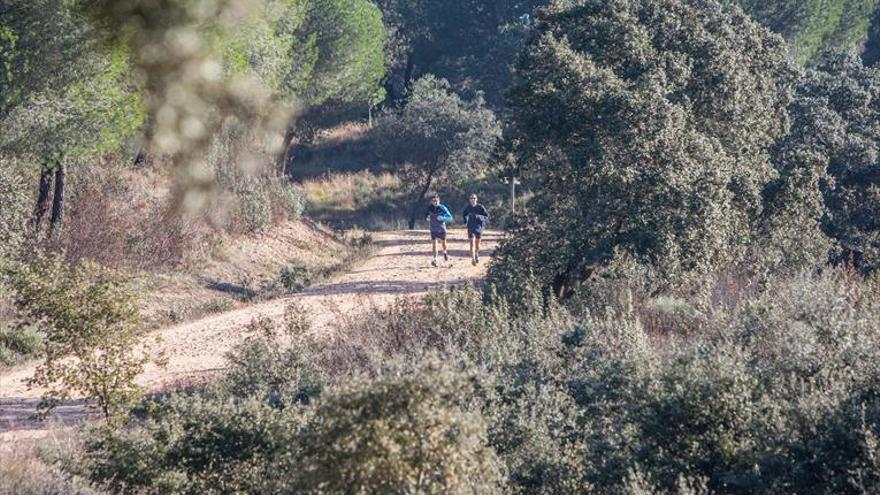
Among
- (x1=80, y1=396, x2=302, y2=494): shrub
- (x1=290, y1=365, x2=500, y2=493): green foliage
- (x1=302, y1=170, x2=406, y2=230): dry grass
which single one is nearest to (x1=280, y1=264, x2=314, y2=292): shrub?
(x1=302, y1=170, x2=406, y2=230): dry grass

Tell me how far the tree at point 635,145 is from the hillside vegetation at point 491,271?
0.05 m

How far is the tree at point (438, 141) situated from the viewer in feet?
124

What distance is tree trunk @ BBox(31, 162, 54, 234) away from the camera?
2086 cm

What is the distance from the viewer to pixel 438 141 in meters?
37.8

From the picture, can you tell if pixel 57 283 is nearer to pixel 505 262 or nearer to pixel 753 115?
pixel 505 262

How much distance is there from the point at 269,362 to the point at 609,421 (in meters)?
4.69

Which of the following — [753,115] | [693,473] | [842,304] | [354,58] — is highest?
[354,58]

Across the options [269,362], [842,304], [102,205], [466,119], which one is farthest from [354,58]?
[842,304]

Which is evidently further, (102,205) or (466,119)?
(466,119)

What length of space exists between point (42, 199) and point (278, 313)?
236 inches

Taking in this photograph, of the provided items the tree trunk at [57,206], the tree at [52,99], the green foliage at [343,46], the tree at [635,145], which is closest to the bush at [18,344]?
the tree at [52,99]

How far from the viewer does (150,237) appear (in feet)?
69.2

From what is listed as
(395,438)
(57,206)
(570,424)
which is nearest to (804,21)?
(57,206)

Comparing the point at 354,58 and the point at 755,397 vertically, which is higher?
the point at 354,58
